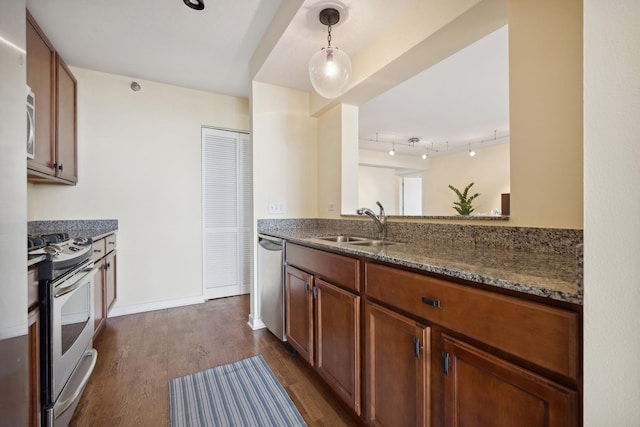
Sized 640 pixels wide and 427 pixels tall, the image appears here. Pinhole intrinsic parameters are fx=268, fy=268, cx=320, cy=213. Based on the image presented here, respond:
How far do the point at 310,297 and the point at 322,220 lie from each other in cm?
114

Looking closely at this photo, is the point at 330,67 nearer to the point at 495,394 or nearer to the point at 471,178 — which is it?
the point at 495,394

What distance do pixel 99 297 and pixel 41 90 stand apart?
1.55 m

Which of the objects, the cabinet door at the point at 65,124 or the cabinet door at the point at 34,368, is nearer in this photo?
the cabinet door at the point at 34,368

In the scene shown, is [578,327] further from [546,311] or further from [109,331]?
[109,331]

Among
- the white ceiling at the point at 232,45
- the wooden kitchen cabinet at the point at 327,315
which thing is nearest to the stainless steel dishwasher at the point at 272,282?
the wooden kitchen cabinet at the point at 327,315

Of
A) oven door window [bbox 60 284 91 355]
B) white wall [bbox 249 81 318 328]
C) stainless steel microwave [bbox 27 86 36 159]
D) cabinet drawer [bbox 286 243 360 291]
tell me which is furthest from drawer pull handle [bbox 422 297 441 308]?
stainless steel microwave [bbox 27 86 36 159]

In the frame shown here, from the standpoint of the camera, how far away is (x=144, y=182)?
113 inches

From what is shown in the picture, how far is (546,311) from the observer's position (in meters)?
0.62

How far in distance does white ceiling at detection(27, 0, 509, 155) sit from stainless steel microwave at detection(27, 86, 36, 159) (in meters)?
0.65

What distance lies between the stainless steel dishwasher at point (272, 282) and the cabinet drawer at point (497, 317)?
1195 millimetres

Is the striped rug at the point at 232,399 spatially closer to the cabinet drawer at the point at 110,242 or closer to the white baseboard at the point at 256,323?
the white baseboard at the point at 256,323

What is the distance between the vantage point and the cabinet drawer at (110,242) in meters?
2.35

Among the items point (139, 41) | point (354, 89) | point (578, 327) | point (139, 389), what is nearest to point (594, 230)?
point (578, 327)

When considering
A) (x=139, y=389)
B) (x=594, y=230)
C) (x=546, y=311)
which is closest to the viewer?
(x=594, y=230)
